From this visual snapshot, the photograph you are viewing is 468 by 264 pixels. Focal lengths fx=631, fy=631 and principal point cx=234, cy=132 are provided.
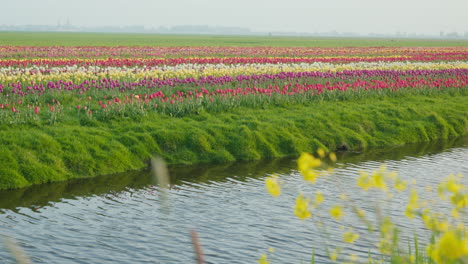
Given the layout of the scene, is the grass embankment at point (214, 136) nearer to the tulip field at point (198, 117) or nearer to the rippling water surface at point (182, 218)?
the tulip field at point (198, 117)

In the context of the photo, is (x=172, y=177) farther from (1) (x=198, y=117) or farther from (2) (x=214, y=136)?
(1) (x=198, y=117)

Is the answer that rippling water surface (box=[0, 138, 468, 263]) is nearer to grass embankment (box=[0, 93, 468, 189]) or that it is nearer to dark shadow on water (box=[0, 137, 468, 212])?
dark shadow on water (box=[0, 137, 468, 212])

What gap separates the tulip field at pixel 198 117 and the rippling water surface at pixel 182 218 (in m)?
1.22

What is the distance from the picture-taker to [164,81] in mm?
27234

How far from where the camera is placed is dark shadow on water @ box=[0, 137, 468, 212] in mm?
14633

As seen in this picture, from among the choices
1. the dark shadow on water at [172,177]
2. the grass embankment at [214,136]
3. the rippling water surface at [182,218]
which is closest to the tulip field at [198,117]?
the grass embankment at [214,136]

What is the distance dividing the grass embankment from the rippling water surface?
794 mm

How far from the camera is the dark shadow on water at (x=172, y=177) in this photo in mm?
14633

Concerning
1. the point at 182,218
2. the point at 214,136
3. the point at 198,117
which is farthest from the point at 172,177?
A: the point at 198,117

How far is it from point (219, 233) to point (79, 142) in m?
7.34

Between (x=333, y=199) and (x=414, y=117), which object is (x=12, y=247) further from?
(x=414, y=117)

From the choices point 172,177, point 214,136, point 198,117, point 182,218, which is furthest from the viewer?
point 198,117

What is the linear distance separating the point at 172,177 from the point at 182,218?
4273mm

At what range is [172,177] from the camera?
1702cm
